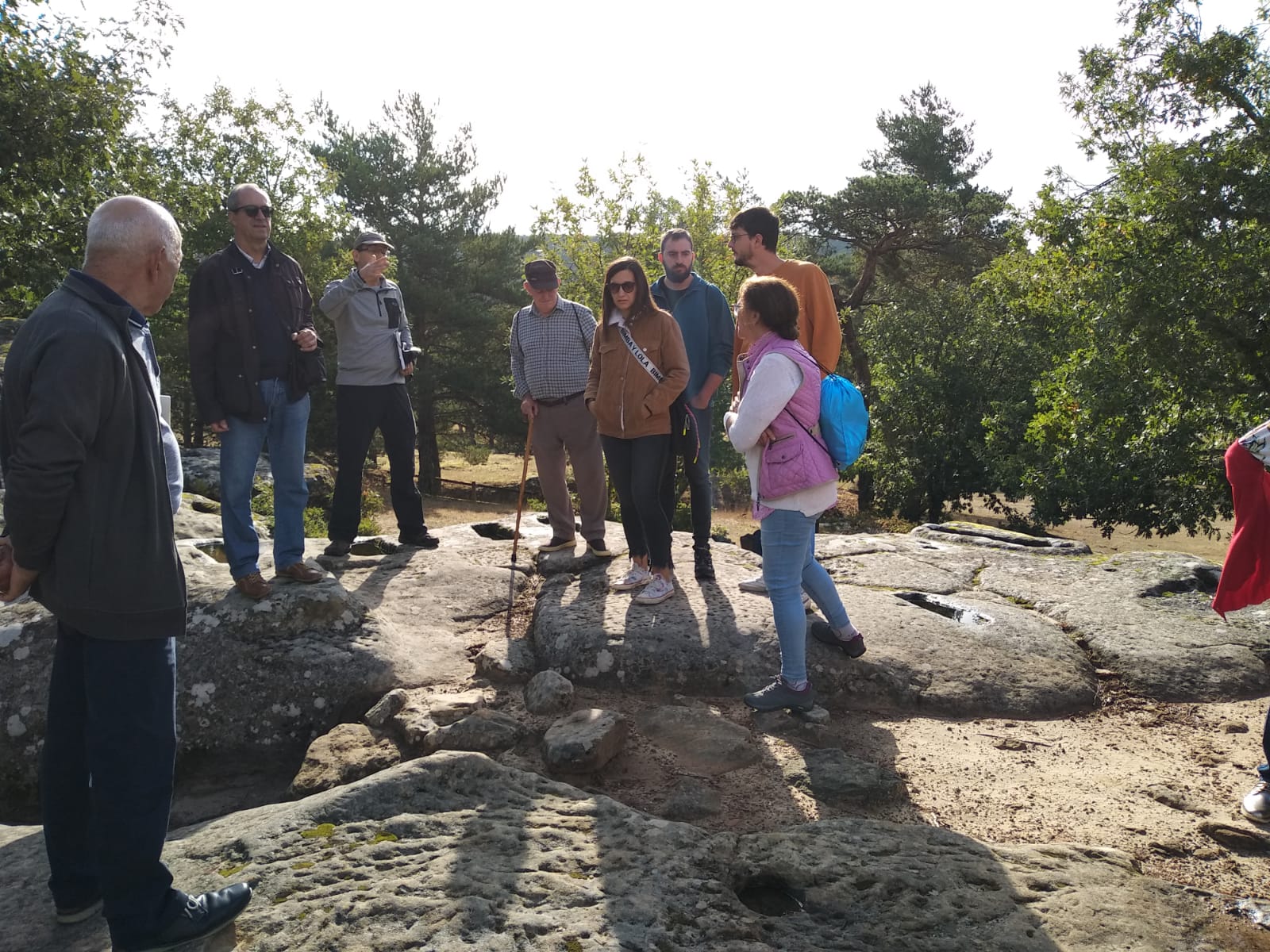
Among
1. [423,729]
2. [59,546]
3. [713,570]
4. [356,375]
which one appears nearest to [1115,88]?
[713,570]

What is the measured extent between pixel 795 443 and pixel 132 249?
251 centimetres

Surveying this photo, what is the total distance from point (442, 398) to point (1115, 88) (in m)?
16.0

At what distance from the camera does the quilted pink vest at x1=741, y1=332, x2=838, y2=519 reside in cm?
370

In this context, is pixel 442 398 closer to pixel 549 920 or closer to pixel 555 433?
pixel 555 433

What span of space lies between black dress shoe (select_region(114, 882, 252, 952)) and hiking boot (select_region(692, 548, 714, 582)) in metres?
3.41

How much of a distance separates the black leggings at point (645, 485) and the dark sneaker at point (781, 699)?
1201 millimetres

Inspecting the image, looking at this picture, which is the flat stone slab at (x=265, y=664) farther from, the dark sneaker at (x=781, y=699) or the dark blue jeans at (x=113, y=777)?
the dark blue jeans at (x=113, y=777)

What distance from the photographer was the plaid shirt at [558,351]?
5.50m

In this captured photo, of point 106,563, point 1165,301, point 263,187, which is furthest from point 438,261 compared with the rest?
point 106,563

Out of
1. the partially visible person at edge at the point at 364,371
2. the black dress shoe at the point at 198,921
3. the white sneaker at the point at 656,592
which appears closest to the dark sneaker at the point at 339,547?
the partially visible person at edge at the point at 364,371

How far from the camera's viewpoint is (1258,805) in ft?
10.5

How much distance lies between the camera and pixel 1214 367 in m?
9.40

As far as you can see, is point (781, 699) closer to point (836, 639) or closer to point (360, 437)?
point (836, 639)

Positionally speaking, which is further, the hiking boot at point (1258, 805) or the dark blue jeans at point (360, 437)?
the dark blue jeans at point (360, 437)
